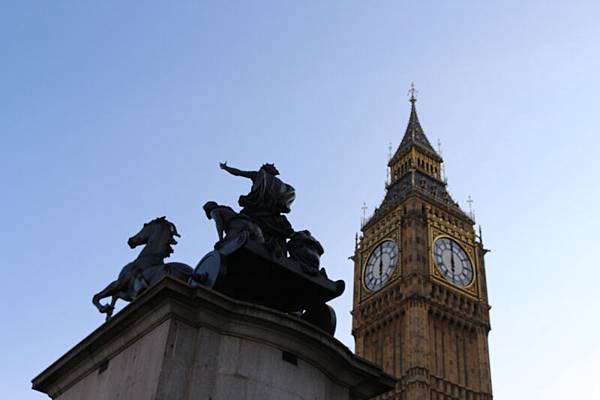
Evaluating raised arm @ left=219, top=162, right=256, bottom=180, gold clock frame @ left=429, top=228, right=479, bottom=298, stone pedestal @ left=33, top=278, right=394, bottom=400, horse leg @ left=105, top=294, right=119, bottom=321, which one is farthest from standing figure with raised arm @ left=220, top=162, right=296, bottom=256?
gold clock frame @ left=429, top=228, right=479, bottom=298

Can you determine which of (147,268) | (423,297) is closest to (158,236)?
(147,268)

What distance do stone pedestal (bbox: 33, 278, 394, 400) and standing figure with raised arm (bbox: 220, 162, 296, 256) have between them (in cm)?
147

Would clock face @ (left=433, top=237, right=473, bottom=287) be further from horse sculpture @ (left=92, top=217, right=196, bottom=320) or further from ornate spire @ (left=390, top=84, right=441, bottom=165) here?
horse sculpture @ (left=92, top=217, right=196, bottom=320)

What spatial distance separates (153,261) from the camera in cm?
984

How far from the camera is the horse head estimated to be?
10055 mm

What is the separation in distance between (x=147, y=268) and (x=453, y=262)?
5457 cm

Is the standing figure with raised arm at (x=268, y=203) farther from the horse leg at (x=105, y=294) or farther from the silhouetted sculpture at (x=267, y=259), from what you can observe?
the horse leg at (x=105, y=294)

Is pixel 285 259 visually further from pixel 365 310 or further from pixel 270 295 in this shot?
pixel 365 310

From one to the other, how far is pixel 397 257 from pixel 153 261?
52.6m

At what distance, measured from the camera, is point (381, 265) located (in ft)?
208

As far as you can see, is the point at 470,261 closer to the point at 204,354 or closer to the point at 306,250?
the point at 306,250

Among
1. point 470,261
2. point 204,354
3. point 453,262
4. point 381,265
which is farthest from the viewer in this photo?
point 381,265

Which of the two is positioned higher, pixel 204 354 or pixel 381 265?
pixel 381 265

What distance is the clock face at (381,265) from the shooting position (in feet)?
204
